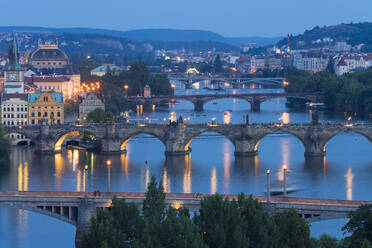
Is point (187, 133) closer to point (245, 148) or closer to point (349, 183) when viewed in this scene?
point (245, 148)

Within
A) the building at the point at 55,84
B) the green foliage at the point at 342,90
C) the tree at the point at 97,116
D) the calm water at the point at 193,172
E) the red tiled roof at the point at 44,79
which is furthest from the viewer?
the green foliage at the point at 342,90

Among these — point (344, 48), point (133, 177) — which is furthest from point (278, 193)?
point (344, 48)

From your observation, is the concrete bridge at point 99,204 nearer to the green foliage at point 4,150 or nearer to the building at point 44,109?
the green foliage at point 4,150

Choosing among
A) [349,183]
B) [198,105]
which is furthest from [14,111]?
[198,105]

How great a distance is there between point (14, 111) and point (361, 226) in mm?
36172

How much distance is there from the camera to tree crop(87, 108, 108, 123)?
61.9 metres

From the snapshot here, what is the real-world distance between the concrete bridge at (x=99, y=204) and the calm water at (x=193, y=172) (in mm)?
1201

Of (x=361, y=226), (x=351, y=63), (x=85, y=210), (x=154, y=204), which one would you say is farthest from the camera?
(x=351, y=63)

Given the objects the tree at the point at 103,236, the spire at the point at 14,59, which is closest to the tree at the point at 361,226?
the tree at the point at 103,236

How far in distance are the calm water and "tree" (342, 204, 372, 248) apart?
17.8 feet

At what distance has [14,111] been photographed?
61.5 metres

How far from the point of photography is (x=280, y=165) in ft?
163

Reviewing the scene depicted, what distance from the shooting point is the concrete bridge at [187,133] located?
53.5 meters

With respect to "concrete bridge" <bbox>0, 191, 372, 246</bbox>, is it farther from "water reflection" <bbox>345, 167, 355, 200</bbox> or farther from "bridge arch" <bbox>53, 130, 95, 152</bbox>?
"bridge arch" <bbox>53, 130, 95, 152</bbox>
